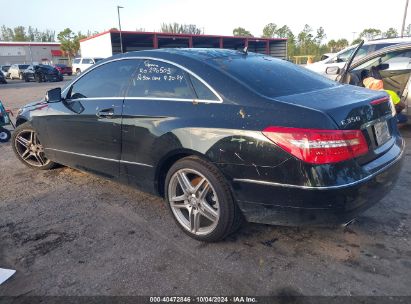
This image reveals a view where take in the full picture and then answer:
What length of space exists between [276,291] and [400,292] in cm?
80

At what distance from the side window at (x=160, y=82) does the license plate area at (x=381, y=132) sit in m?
1.46

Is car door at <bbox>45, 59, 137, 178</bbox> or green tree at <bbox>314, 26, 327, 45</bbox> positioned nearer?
car door at <bbox>45, 59, 137, 178</bbox>

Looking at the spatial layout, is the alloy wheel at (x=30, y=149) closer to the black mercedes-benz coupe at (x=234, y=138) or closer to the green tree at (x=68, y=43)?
the black mercedes-benz coupe at (x=234, y=138)

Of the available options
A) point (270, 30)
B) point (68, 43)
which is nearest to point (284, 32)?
point (270, 30)

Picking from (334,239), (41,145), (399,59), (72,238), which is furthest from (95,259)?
(399,59)

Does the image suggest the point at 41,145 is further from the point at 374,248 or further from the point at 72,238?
the point at 374,248

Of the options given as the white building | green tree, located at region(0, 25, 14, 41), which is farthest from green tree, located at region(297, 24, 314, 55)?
green tree, located at region(0, 25, 14, 41)

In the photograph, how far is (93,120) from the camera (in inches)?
148

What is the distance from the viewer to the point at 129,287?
2.52 metres

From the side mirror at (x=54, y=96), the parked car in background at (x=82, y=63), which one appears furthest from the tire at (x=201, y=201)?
the parked car in background at (x=82, y=63)

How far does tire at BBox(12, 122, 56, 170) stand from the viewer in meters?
4.95

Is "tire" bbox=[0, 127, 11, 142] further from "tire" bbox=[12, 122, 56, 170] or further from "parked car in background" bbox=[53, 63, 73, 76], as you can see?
"parked car in background" bbox=[53, 63, 73, 76]

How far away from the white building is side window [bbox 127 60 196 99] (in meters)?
65.3

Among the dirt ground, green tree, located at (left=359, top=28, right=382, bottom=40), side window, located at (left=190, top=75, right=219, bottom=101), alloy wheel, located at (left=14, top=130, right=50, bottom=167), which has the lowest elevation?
the dirt ground
